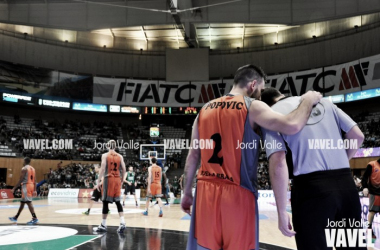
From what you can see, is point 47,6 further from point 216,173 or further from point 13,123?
point 216,173

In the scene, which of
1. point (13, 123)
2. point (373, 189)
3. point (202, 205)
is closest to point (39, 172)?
point (13, 123)

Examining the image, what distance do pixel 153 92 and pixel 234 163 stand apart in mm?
34072

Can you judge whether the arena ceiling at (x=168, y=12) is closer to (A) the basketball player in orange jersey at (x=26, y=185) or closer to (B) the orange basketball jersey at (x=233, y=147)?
(A) the basketball player in orange jersey at (x=26, y=185)

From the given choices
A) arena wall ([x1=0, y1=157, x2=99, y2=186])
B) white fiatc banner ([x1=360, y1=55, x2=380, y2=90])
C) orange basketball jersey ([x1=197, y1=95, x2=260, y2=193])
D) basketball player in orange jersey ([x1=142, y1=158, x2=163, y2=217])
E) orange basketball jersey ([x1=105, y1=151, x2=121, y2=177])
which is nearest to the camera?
orange basketball jersey ([x1=197, y1=95, x2=260, y2=193])

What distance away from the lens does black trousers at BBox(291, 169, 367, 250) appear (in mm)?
2436

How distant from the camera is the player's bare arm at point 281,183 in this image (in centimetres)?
244

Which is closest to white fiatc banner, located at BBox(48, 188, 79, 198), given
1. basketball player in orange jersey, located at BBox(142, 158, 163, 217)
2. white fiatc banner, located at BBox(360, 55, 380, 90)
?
basketball player in orange jersey, located at BBox(142, 158, 163, 217)

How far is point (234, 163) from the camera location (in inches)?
103

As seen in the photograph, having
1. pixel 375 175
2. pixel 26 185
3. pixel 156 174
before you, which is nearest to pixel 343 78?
pixel 156 174

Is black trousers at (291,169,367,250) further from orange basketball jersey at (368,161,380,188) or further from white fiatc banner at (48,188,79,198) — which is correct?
white fiatc banner at (48,188,79,198)

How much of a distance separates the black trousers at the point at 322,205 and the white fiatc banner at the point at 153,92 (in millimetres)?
32491

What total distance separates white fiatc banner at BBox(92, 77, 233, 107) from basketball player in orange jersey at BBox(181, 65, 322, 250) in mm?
32274

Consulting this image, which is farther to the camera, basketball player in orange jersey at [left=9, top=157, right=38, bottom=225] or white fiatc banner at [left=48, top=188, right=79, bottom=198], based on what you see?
white fiatc banner at [left=48, top=188, right=79, bottom=198]

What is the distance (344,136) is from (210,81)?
32857 millimetres
